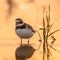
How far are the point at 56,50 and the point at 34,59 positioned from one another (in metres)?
0.08

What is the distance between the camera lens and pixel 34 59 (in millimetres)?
1144

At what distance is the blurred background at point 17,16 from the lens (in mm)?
1147

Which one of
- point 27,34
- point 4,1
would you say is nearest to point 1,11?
point 4,1

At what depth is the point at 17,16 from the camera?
115 centimetres

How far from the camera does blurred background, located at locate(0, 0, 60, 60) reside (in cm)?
115

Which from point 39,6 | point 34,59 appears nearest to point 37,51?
point 34,59

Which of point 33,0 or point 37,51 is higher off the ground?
point 33,0

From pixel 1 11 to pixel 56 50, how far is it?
24cm

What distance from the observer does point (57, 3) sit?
1.15 meters

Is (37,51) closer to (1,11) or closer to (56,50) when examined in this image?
(56,50)

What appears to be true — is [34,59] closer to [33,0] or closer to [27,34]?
[27,34]

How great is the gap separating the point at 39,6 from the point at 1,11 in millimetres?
137

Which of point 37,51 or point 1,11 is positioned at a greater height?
point 1,11

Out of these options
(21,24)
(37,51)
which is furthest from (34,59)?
(21,24)
